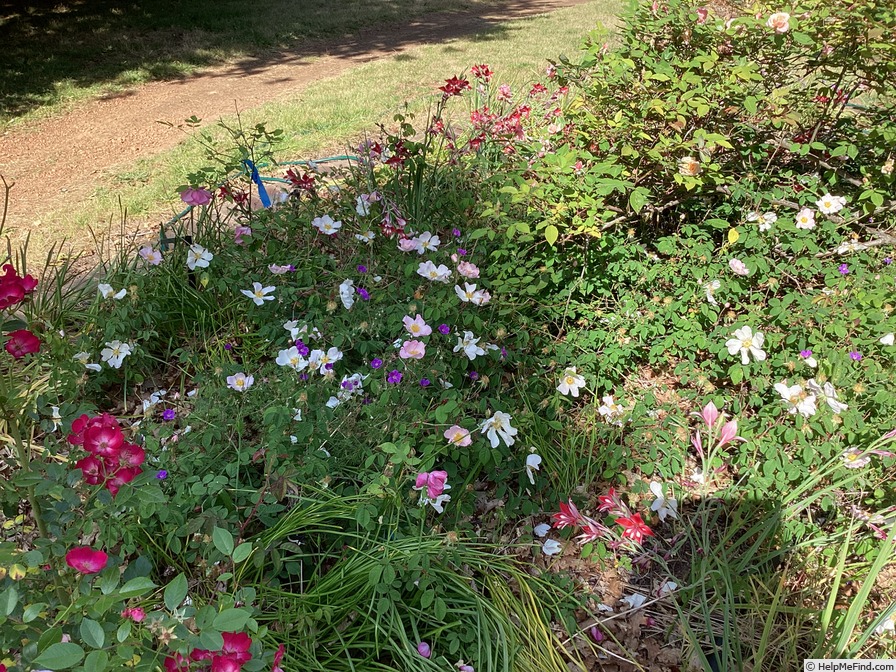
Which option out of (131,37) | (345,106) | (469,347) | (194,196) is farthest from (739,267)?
(131,37)

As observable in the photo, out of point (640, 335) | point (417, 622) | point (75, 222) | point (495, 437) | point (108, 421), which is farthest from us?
point (75, 222)

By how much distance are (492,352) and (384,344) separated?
369 mm

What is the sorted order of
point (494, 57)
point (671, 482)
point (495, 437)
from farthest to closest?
point (494, 57) → point (671, 482) → point (495, 437)

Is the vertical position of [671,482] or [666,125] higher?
[666,125]

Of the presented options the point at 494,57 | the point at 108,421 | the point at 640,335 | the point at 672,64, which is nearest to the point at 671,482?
the point at 640,335

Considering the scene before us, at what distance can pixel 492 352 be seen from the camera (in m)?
2.17

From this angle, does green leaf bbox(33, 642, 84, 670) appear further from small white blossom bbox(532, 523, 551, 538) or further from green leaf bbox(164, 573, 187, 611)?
small white blossom bbox(532, 523, 551, 538)

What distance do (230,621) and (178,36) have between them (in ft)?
29.8

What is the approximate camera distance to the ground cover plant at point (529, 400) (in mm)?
1560

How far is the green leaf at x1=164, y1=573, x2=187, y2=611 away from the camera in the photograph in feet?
3.14

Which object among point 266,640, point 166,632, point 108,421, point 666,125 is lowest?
point 266,640

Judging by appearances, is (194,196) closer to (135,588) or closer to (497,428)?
(497,428)

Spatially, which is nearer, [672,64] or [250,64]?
[672,64]

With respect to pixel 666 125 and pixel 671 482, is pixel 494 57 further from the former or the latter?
pixel 671 482
